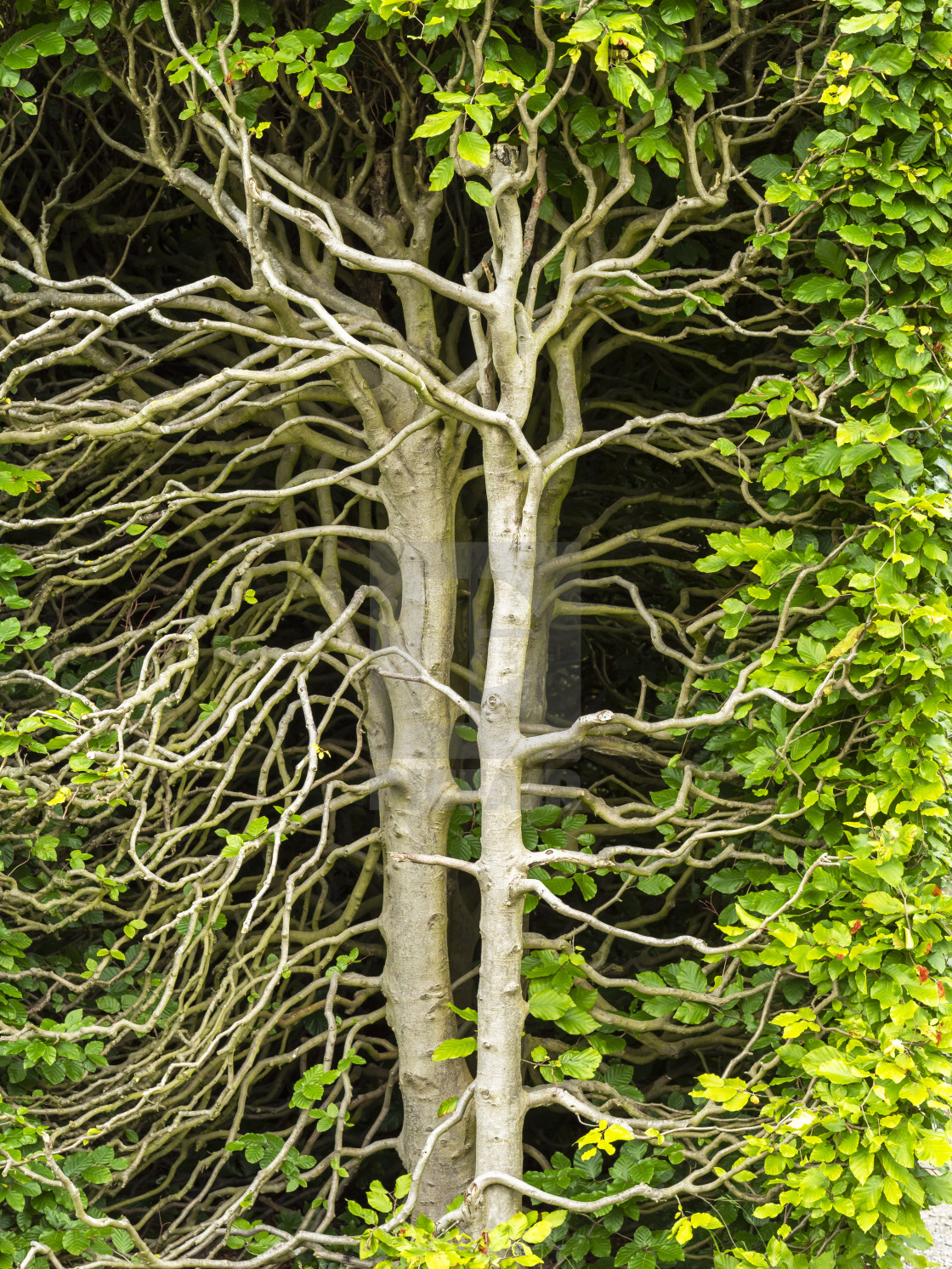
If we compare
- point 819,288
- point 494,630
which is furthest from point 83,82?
point 819,288

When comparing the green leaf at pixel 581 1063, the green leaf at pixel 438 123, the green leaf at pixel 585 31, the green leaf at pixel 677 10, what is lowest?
the green leaf at pixel 581 1063

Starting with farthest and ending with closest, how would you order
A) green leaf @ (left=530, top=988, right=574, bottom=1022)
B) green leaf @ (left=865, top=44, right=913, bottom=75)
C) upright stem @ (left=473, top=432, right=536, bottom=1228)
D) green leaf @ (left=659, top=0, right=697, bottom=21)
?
green leaf @ (left=530, top=988, right=574, bottom=1022) → upright stem @ (left=473, top=432, right=536, bottom=1228) → green leaf @ (left=659, top=0, right=697, bottom=21) → green leaf @ (left=865, top=44, right=913, bottom=75)

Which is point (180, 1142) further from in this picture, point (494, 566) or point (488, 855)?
point (494, 566)

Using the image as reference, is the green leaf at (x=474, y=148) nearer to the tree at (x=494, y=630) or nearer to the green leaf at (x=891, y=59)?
the tree at (x=494, y=630)

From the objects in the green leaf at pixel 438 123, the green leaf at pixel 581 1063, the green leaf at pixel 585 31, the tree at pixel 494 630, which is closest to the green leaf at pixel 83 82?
the tree at pixel 494 630

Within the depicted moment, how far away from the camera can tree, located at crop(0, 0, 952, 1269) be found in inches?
87.0

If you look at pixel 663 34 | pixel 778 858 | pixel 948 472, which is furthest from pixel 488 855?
pixel 663 34

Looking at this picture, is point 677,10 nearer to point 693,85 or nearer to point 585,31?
point 693,85

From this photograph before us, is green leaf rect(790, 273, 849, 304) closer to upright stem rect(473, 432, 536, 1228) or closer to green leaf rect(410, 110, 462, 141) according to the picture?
upright stem rect(473, 432, 536, 1228)

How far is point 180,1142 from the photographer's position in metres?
3.24

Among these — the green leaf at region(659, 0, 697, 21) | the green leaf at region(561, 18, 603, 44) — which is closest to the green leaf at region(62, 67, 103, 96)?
the green leaf at region(561, 18, 603, 44)

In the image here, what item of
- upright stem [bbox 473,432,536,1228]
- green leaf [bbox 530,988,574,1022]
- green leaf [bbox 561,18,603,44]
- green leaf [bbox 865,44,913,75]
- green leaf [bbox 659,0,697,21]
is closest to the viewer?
green leaf [bbox 561,18,603,44]

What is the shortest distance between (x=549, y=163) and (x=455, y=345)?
83 cm

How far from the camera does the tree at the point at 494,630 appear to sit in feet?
7.25
